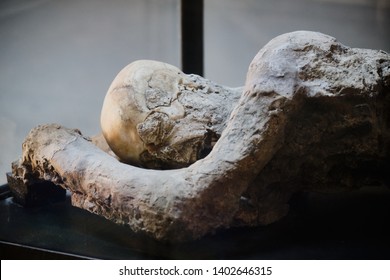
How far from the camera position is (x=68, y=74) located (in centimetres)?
244

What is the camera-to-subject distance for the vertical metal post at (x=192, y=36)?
278 cm

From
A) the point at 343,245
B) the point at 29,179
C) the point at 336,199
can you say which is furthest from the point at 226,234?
the point at 29,179

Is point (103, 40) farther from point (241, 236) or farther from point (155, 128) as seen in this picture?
point (241, 236)

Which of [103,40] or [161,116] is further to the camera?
[103,40]

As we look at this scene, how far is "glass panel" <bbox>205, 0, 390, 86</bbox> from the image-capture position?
6.46 ft

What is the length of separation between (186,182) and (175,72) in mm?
614

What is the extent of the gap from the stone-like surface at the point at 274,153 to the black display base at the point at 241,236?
0.19 ft

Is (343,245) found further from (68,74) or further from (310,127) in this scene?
(68,74)

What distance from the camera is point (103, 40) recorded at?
2.68 metres

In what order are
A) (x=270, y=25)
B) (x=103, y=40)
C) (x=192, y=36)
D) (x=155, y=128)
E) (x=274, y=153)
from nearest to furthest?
(x=274, y=153) → (x=155, y=128) → (x=270, y=25) → (x=103, y=40) → (x=192, y=36)

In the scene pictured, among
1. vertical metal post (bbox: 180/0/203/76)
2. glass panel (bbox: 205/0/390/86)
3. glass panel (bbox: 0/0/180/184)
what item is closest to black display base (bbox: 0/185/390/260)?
glass panel (bbox: 0/0/180/184)

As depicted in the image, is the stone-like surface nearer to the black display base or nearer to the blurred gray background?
the black display base

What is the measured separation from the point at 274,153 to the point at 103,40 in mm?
1226

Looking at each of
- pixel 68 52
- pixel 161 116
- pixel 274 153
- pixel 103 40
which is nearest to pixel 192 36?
pixel 103 40
